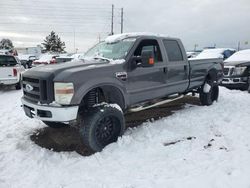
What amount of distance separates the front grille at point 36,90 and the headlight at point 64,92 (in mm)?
206

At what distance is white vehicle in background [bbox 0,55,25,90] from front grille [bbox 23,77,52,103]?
731 centimetres

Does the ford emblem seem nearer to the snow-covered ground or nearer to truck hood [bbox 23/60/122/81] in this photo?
truck hood [bbox 23/60/122/81]

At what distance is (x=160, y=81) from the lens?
6070 mm

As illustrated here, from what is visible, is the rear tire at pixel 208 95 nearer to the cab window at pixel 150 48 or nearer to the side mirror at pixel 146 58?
the cab window at pixel 150 48

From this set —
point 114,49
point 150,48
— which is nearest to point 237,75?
point 150,48

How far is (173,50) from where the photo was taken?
672 cm

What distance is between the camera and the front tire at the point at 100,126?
4543 millimetres

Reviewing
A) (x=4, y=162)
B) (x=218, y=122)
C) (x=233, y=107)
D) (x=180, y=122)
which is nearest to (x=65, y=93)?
(x=4, y=162)

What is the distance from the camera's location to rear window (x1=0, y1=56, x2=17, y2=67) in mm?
12055

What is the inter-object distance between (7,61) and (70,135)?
7.98 m

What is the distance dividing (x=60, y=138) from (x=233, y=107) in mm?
4656

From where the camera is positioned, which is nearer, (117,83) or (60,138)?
(117,83)

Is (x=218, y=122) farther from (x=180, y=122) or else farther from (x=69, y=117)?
(x=69, y=117)

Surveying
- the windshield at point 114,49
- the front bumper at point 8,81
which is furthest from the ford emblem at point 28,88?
the front bumper at point 8,81
